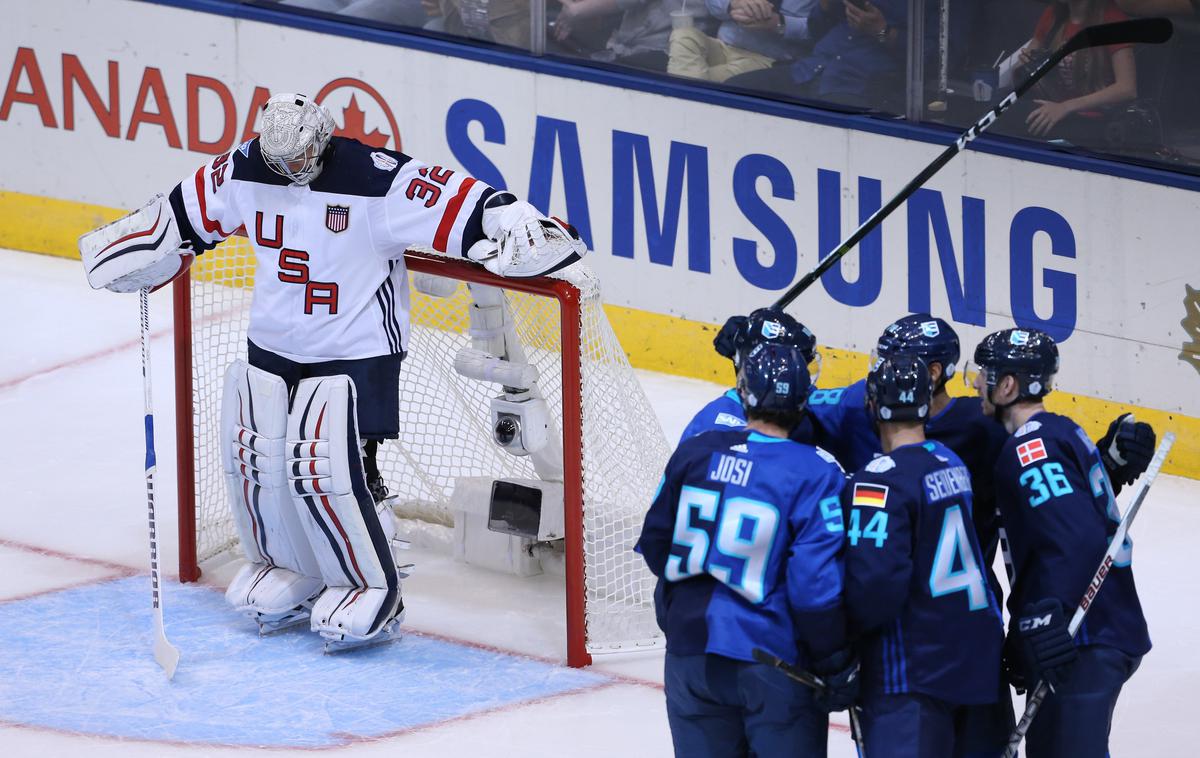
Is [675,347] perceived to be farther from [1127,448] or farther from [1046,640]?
[1046,640]

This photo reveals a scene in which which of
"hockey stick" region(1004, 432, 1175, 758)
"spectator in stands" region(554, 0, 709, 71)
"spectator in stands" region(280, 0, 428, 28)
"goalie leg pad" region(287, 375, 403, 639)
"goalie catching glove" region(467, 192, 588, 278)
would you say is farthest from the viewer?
"spectator in stands" region(280, 0, 428, 28)

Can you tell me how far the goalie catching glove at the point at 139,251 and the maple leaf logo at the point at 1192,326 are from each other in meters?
2.98

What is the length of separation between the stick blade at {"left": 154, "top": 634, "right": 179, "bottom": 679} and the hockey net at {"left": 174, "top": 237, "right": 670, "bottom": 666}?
22.4 inches

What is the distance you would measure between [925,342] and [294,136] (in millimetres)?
1771

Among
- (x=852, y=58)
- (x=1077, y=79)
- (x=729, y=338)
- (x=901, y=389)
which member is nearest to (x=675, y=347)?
(x=852, y=58)

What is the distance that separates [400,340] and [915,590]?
193 centimetres

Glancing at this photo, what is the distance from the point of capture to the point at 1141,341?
20.6 feet

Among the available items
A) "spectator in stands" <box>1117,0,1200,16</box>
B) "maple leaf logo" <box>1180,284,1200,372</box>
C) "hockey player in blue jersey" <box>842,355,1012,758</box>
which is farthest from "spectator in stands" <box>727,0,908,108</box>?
"hockey player in blue jersey" <box>842,355,1012,758</box>

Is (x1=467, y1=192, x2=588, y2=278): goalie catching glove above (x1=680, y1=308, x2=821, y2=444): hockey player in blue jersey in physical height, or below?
above

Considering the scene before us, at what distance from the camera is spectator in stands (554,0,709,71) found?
276 inches

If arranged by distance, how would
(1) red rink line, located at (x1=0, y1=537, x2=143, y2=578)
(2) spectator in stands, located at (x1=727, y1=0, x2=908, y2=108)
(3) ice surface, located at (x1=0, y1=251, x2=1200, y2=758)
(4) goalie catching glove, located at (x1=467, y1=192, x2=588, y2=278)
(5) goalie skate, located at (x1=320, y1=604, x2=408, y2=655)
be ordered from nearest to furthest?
(3) ice surface, located at (x1=0, y1=251, x2=1200, y2=758)
(4) goalie catching glove, located at (x1=467, y1=192, x2=588, y2=278)
(5) goalie skate, located at (x1=320, y1=604, x2=408, y2=655)
(1) red rink line, located at (x1=0, y1=537, x2=143, y2=578)
(2) spectator in stands, located at (x1=727, y1=0, x2=908, y2=108)

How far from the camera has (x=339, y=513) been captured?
4918mm

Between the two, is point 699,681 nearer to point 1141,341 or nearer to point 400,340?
point 400,340

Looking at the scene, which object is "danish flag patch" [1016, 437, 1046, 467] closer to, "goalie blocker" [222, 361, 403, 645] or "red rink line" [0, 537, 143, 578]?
"goalie blocker" [222, 361, 403, 645]
